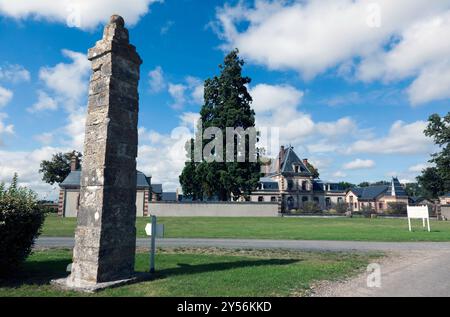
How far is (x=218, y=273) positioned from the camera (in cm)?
845

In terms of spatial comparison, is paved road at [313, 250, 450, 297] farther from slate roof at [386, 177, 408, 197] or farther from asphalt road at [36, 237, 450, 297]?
slate roof at [386, 177, 408, 197]

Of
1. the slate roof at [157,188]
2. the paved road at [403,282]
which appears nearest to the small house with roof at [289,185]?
the slate roof at [157,188]

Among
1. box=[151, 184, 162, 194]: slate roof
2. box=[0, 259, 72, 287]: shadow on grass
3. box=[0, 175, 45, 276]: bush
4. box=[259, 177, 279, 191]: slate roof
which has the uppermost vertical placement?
box=[259, 177, 279, 191]: slate roof

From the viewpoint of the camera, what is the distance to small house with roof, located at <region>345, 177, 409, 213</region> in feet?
239

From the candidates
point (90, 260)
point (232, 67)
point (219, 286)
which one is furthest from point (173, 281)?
point (232, 67)

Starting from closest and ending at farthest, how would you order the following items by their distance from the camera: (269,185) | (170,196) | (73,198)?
(73,198), (269,185), (170,196)

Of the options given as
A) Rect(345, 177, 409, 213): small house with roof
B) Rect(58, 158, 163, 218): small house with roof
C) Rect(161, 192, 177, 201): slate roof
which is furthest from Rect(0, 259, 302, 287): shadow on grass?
Rect(345, 177, 409, 213): small house with roof

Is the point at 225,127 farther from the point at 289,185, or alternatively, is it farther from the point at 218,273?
the point at 289,185

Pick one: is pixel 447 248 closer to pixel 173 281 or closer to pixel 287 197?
pixel 173 281

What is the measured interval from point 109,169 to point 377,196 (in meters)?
78.1

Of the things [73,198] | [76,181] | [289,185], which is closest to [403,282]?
[73,198]

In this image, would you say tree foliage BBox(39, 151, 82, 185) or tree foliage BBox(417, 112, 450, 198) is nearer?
tree foliage BBox(417, 112, 450, 198)

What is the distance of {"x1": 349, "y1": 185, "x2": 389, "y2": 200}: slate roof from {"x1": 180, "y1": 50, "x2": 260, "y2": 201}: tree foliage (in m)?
47.8

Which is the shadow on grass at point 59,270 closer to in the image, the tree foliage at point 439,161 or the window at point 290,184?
the tree foliage at point 439,161
